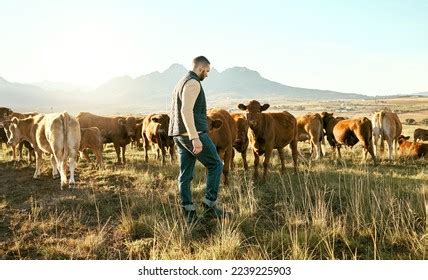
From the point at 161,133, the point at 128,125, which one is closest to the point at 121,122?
the point at 128,125

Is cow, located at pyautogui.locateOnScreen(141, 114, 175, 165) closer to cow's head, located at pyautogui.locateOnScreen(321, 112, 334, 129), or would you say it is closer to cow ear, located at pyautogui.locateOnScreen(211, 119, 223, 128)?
cow ear, located at pyautogui.locateOnScreen(211, 119, 223, 128)

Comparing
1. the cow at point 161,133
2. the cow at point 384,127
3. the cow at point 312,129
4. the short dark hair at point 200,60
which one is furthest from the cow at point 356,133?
the short dark hair at point 200,60

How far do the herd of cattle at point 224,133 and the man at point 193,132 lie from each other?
1564 mm

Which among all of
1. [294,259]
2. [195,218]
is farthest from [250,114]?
[294,259]

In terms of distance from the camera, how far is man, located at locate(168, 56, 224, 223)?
612 centimetres

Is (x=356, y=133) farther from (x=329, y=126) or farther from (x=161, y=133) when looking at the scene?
(x=161, y=133)

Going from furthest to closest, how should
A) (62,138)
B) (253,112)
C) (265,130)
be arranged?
(265,130)
(253,112)
(62,138)

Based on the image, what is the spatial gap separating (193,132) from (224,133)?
326 centimetres

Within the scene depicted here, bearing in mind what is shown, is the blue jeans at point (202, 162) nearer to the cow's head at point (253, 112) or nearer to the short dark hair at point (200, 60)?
the short dark hair at point (200, 60)

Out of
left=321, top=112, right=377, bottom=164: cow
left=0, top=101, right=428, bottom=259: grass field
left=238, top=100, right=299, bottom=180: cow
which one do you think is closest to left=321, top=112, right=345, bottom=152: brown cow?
left=321, top=112, right=377, bottom=164: cow

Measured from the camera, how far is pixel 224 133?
9.27m

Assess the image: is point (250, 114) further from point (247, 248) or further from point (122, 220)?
point (247, 248)

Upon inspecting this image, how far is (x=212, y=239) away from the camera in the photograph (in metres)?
5.89
